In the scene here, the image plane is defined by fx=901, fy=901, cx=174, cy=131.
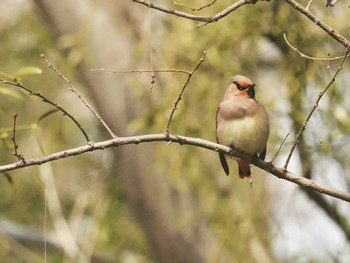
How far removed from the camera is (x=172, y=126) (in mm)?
3604

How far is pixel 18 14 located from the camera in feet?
18.5

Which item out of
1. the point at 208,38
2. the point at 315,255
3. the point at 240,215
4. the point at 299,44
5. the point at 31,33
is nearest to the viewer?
the point at 299,44

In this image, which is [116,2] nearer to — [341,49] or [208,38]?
[208,38]

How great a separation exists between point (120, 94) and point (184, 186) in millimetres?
540

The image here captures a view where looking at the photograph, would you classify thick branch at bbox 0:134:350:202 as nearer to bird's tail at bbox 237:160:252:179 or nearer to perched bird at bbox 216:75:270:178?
perched bird at bbox 216:75:270:178

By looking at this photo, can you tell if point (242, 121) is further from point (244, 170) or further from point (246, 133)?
point (244, 170)

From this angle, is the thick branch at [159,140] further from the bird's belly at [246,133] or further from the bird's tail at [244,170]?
the bird's tail at [244,170]

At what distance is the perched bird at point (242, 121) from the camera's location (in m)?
2.66

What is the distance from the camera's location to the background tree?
10.9 ft

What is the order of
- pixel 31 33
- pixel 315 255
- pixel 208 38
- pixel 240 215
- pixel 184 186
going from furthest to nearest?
pixel 31 33, pixel 315 255, pixel 184 186, pixel 240 215, pixel 208 38

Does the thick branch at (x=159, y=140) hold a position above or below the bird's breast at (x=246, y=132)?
below

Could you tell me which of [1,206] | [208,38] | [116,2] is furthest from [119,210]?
[208,38]

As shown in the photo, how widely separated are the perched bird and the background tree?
30 cm

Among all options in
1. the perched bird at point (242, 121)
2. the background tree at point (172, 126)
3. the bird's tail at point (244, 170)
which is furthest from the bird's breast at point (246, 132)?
the background tree at point (172, 126)
